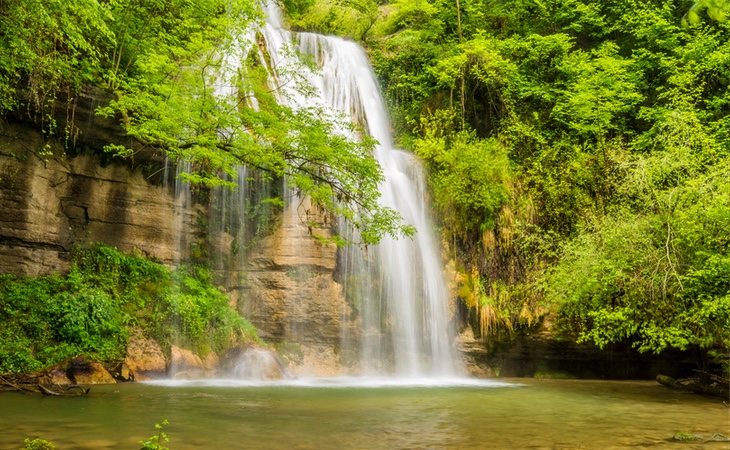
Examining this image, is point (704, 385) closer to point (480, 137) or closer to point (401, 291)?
point (401, 291)

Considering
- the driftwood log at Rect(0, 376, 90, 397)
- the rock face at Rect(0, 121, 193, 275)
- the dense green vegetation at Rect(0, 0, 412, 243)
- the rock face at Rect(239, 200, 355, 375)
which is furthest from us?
the rock face at Rect(239, 200, 355, 375)

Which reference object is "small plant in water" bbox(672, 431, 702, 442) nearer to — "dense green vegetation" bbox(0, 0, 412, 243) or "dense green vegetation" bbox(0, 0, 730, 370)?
"dense green vegetation" bbox(0, 0, 730, 370)

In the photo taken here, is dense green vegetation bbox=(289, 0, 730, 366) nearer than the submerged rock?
No

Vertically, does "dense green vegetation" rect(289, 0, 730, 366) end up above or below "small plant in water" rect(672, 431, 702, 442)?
above

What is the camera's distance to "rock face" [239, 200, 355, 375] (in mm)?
15430

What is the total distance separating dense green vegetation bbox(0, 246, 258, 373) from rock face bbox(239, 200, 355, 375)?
0.76 metres

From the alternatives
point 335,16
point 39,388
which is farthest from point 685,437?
point 335,16

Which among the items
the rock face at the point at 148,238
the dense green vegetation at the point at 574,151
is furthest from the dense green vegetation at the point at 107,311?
the dense green vegetation at the point at 574,151

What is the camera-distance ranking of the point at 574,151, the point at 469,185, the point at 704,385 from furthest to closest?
the point at 574,151
the point at 469,185
the point at 704,385

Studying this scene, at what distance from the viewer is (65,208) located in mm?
13672

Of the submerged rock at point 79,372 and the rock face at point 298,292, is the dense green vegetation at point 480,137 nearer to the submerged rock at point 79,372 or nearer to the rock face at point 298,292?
the submerged rock at point 79,372

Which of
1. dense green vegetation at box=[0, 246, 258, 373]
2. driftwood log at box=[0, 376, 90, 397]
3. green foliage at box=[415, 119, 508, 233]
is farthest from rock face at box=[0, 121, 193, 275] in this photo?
green foliage at box=[415, 119, 508, 233]

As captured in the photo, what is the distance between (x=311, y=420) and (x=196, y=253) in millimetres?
9138

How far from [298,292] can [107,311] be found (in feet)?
15.8
